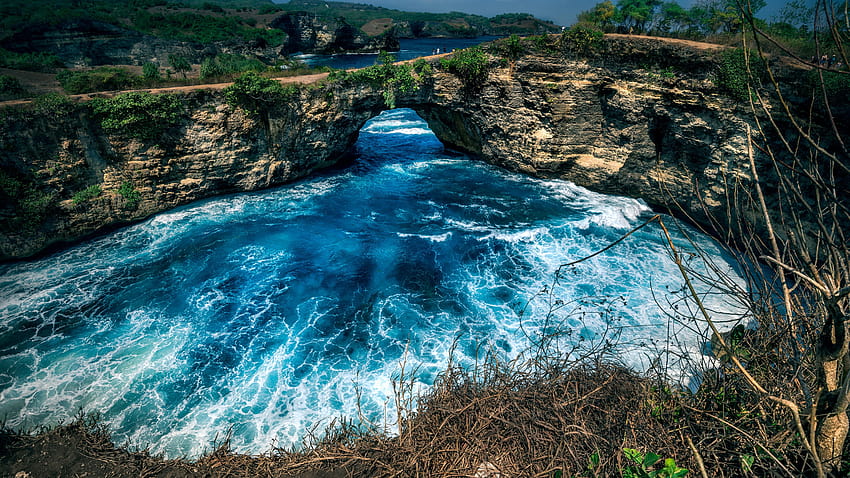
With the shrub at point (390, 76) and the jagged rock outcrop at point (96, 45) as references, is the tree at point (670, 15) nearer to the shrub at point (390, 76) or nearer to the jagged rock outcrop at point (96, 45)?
the shrub at point (390, 76)

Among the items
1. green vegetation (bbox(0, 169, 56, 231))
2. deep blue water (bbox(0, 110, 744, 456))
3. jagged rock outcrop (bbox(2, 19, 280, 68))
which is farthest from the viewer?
jagged rock outcrop (bbox(2, 19, 280, 68))

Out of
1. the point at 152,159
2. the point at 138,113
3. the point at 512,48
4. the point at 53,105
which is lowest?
the point at 152,159

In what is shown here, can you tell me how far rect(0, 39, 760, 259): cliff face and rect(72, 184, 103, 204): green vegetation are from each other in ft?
0.54

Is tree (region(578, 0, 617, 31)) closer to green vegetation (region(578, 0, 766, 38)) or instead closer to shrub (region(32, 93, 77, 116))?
green vegetation (region(578, 0, 766, 38))

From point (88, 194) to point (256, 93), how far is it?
947 cm

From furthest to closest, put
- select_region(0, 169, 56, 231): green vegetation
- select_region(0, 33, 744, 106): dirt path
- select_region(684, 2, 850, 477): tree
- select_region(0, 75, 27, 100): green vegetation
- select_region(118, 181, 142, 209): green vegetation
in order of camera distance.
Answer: select_region(118, 181, 142, 209): green vegetation < select_region(0, 33, 744, 106): dirt path < select_region(0, 75, 27, 100): green vegetation < select_region(0, 169, 56, 231): green vegetation < select_region(684, 2, 850, 477): tree

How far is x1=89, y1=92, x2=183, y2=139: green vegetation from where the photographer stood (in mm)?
17891

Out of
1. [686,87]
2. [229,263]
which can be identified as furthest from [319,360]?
[686,87]

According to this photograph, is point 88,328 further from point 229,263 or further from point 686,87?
point 686,87

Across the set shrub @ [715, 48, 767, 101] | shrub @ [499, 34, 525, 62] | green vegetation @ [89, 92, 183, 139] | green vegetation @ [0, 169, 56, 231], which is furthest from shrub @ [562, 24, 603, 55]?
green vegetation @ [0, 169, 56, 231]

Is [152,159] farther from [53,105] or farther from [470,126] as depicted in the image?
[470,126]

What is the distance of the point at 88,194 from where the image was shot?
18.0m

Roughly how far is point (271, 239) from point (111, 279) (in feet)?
21.3

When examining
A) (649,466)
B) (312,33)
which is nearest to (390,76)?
(649,466)
